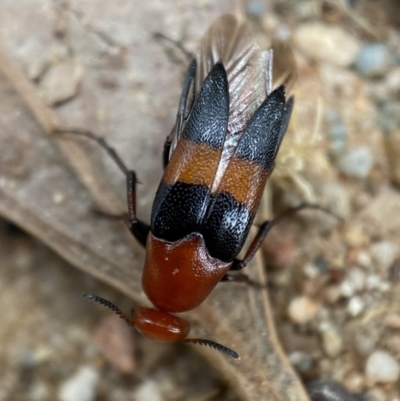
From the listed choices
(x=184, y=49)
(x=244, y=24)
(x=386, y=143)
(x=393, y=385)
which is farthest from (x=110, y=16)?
(x=393, y=385)

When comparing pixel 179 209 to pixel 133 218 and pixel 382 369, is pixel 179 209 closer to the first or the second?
pixel 133 218

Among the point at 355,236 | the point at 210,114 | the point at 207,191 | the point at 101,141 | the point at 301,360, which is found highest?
the point at 210,114

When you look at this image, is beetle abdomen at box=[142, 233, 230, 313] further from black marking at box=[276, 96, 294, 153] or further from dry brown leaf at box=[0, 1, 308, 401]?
black marking at box=[276, 96, 294, 153]

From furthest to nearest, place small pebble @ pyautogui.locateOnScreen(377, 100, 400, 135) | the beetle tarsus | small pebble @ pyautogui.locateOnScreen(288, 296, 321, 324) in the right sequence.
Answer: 1. small pebble @ pyautogui.locateOnScreen(377, 100, 400, 135)
2. small pebble @ pyautogui.locateOnScreen(288, 296, 321, 324)
3. the beetle tarsus

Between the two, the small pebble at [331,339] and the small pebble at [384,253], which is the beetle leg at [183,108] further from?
the small pebble at [384,253]

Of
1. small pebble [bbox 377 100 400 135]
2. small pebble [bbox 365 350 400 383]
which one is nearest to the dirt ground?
small pebble [bbox 365 350 400 383]

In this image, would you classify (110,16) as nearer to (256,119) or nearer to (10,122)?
(10,122)

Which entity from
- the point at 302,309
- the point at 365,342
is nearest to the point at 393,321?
the point at 365,342
